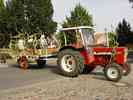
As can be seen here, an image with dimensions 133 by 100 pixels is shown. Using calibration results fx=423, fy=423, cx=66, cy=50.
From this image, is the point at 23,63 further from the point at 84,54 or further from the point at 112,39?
the point at 112,39

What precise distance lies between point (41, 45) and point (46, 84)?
7435 mm

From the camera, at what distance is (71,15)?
5312cm

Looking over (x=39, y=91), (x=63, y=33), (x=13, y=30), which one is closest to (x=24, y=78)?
(x=63, y=33)

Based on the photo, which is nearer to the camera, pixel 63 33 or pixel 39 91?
pixel 39 91

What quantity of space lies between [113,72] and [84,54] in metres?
2.28

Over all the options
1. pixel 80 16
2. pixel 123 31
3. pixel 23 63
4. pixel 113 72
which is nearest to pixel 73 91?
pixel 113 72

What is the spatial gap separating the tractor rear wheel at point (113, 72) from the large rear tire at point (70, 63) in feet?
5.23

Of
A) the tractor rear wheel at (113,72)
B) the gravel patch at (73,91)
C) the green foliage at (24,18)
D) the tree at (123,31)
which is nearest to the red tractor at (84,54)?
the tractor rear wheel at (113,72)

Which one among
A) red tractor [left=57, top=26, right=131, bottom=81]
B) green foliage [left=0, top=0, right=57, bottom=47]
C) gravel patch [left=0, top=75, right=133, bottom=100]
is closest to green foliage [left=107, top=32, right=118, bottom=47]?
red tractor [left=57, top=26, right=131, bottom=81]

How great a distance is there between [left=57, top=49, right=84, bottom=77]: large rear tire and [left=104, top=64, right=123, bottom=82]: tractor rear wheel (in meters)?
1.59

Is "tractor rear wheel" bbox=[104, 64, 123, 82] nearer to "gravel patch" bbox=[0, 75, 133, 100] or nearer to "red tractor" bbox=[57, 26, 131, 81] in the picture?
"red tractor" bbox=[57, 26, 131, 81]

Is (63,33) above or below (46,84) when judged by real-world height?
above

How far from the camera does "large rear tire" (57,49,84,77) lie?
1942 centimetres

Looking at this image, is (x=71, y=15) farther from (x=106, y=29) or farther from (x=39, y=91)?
(x=39, y=91)
